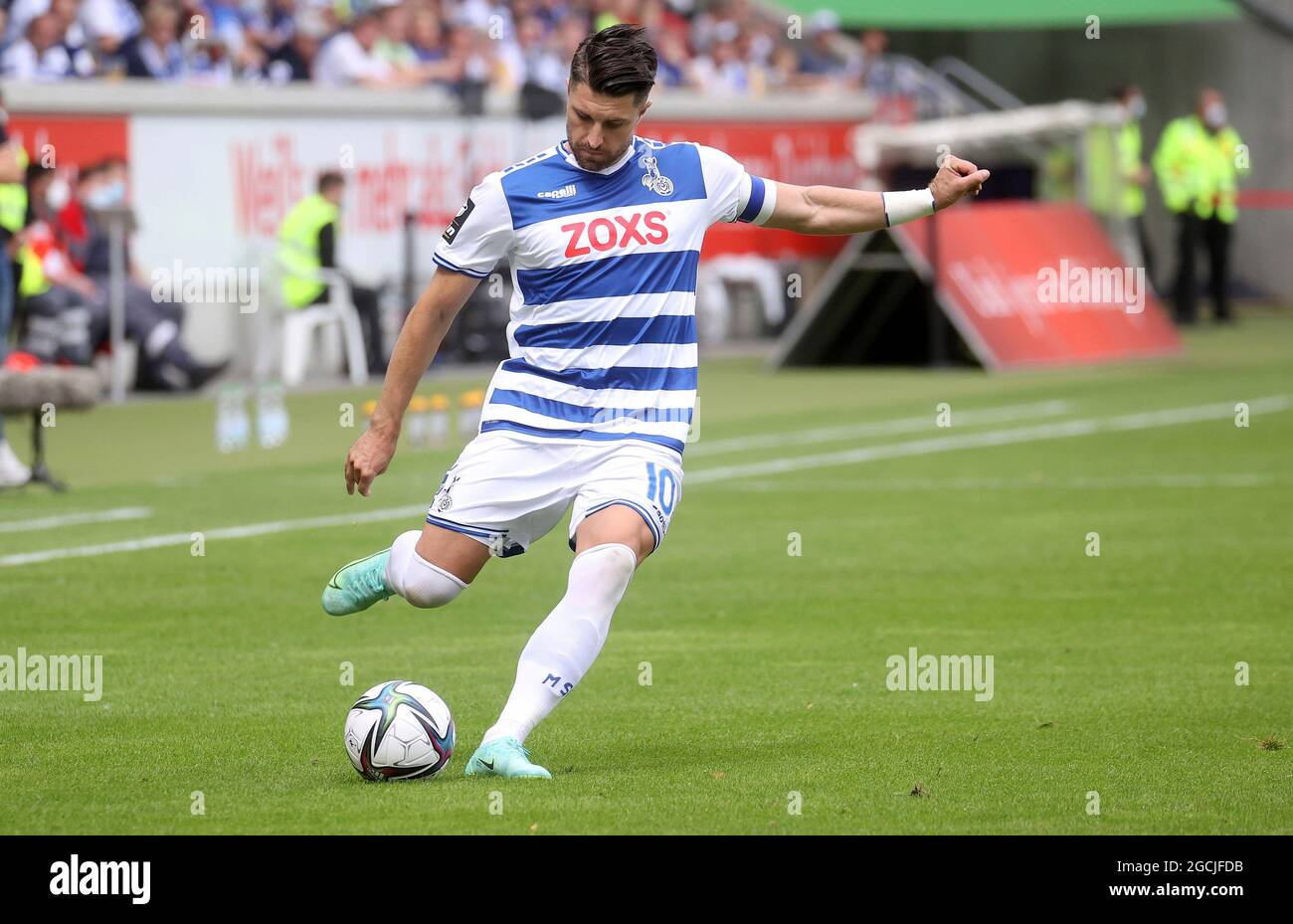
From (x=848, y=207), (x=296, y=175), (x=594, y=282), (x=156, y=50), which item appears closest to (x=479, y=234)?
(x=594, y=282)

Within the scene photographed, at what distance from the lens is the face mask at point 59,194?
19663mm

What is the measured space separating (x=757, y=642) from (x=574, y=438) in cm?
260

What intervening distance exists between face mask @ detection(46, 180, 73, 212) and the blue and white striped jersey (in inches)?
537

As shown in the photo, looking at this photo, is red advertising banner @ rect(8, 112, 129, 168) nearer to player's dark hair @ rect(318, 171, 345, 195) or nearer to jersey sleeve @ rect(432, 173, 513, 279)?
player's dark hair @ rect(318, 171, 345, 195)

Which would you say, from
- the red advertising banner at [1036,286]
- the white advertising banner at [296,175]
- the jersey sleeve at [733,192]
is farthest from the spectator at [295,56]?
the jersey sleeve at [733,192]

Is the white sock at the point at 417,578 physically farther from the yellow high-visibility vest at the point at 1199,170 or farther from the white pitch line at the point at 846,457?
the yellow high-visibility vest at the point at 1199,170

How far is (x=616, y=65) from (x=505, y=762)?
1995mm

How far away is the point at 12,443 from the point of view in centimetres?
1667

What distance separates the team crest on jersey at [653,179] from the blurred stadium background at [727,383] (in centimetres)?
173

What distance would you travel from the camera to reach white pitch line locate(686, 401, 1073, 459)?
16.9m

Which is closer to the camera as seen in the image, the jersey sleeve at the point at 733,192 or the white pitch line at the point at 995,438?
the jersey sleeve at the point at 733,192

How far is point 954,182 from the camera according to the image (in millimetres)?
6996

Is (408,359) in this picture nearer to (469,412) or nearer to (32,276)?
(469,412)
